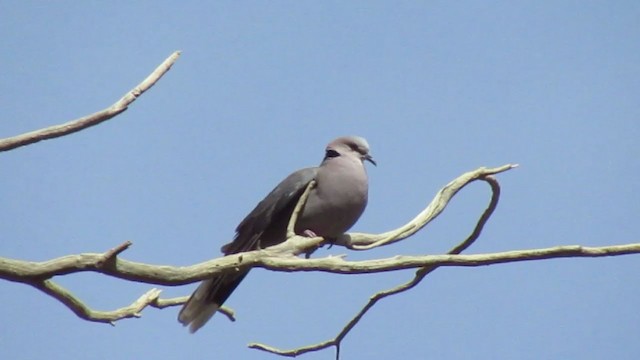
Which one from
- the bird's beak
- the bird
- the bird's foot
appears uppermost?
the bird's beak

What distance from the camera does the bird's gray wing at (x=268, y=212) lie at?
5.70 metres

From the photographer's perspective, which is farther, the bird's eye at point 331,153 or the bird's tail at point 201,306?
the bird's eye at point 331,153

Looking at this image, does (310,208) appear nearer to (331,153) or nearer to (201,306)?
(331,153)

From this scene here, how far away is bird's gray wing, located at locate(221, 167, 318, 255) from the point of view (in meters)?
5.70

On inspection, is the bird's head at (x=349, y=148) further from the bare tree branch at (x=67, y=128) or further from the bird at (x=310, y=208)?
the bare tree branch at (x=67, y=128)

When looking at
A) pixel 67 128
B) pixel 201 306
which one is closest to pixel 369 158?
pixel 201 306

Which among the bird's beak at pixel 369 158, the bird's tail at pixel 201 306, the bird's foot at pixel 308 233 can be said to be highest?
the bird's beak at pixel 369 158

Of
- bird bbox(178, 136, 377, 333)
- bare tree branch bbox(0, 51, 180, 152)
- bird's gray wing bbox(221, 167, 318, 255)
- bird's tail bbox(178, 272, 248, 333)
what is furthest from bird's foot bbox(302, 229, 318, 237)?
bare tree branch bbox(0, 51, 180, 152)

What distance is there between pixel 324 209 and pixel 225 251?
0.63m

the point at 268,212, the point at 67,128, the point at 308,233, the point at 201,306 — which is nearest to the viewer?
the point at 67,128

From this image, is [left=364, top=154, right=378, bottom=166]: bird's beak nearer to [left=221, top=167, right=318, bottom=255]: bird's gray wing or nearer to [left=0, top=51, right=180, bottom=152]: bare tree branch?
[left=221, top=167, right=318, bottom=255]: bird's gray wing

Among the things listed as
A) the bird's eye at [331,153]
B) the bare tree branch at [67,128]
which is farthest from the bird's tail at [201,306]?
the bare tree branch at [67,128]

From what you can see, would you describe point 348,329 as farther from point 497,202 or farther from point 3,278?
point 3,278

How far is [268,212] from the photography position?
227 inches
